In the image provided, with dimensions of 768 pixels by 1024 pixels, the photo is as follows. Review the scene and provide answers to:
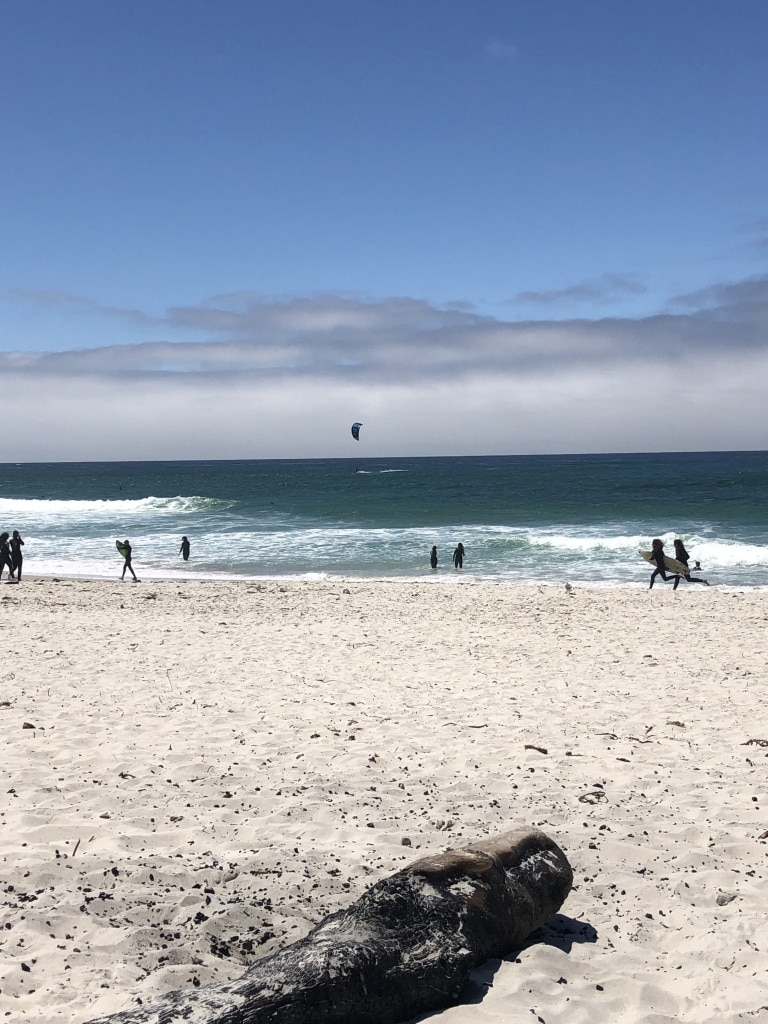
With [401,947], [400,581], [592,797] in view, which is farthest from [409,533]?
[401,947]

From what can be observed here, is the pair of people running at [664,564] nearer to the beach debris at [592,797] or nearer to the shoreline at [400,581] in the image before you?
the shoreline at [400,581]

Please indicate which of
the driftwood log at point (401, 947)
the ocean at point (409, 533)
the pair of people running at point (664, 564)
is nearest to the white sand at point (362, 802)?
the driftwood log at point (401, 947)

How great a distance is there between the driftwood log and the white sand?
0.20 m

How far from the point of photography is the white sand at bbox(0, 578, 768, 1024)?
377cm

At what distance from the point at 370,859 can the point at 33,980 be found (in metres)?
2.02

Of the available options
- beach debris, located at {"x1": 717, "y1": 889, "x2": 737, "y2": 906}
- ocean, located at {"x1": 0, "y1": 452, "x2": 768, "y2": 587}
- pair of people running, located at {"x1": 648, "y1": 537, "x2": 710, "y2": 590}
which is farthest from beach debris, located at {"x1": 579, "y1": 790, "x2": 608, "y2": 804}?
ocean, located at {"x1": 0, "y1": 452, "x2": 768, "y2": 587}

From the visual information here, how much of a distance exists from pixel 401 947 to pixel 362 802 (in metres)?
2.52

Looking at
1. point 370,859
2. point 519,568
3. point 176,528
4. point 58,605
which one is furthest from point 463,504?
point 370,859

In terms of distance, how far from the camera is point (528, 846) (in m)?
4.17

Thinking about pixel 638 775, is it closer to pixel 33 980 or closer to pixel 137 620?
pixel 33 980

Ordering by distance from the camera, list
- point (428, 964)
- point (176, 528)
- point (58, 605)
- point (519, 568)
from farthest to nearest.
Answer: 1. point (176, 528)
2. point (519, 568)
3. point (58, 605)
4. point (428, 964)

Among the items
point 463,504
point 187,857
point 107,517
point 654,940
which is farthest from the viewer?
point 463,504

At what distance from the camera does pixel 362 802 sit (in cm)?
580

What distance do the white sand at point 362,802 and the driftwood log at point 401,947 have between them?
204mm
